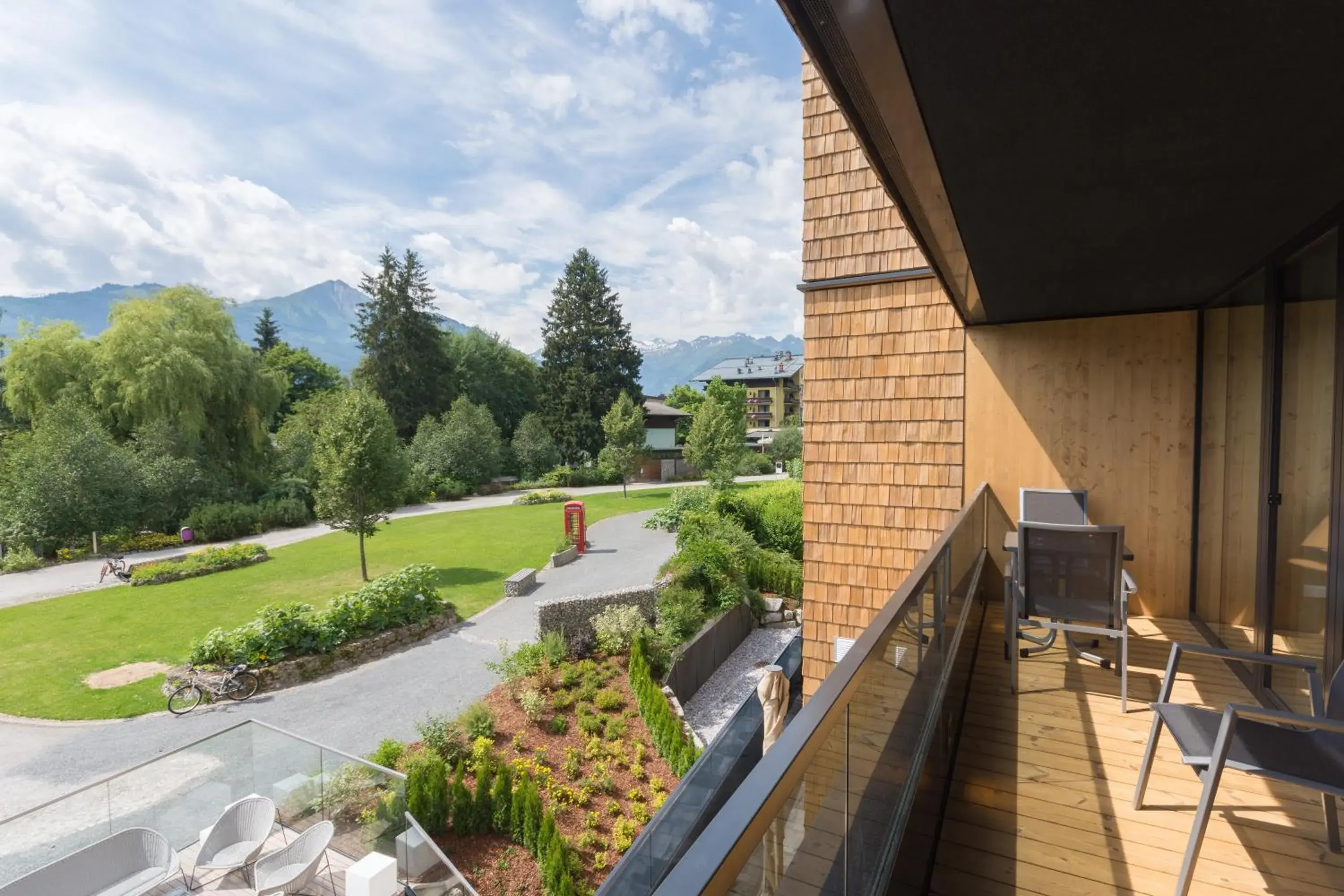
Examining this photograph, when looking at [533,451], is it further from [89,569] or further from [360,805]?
[360,805]

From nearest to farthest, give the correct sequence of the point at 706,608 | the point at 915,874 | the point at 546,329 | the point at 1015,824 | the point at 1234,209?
the point at 915,874 < the point at 1015,824 < the point at 1234,209 < the point at 706,608 < the point at 546,329

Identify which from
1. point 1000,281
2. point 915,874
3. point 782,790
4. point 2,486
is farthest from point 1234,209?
point 2,486

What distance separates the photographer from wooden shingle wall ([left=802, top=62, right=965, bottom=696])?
232 inches

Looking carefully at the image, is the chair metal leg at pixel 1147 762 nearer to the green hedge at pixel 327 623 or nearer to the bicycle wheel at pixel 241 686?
the bicycle wheel at pixel 241 686

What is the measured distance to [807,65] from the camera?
648cm

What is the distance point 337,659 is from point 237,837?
189 inches

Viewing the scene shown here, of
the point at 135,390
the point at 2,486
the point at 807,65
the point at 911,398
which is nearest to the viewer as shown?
the point at 911,398

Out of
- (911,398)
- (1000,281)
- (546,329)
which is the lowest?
(911,398)

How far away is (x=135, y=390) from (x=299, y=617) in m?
15.6

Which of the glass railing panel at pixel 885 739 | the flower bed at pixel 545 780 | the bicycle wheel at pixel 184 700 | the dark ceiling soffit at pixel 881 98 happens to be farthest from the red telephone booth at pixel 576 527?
the glass railing panel at pixel 885 739

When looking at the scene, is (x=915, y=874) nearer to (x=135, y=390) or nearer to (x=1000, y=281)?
(x=1000, y=281)

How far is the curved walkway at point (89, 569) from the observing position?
13820mm

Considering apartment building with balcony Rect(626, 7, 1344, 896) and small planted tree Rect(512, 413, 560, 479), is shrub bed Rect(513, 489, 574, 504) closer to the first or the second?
small planted tree Rect(512, 413, 560, 479)

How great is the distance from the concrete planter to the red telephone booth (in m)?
0.24
